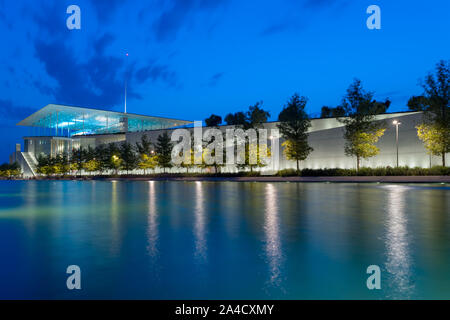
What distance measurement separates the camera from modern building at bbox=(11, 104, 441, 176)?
4134 cm

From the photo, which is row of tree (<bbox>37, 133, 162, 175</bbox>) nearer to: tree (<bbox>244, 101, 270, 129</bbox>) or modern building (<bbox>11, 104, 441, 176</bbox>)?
modern building (<bbox>11, 104, 441, 176</bbox>)

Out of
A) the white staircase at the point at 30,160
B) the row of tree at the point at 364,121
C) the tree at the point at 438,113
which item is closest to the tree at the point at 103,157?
the white staircase at the point at 30,160

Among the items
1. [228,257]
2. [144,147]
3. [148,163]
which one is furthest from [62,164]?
[228,257]

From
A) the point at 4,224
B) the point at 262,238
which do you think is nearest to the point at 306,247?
the point at 262,238

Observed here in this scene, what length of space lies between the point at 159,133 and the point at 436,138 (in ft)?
189

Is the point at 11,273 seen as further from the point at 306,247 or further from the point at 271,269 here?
the point at 306,247

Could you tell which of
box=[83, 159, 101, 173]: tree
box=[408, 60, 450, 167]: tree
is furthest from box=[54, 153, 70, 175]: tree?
box=[408, 60, 450, 167]: tree

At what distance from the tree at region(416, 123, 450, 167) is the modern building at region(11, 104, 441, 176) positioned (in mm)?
3816

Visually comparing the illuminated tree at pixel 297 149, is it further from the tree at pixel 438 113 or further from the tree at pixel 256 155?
the tree at pixel 438 113

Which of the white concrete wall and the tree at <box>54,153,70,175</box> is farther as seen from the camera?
the tree at <box>54,153,70,175</box>

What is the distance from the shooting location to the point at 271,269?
5141 millimetres

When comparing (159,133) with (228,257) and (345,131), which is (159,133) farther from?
(228,257)
